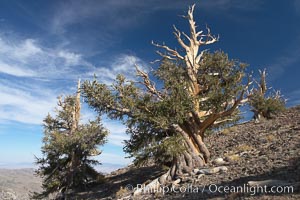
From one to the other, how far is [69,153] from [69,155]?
0.33 metres

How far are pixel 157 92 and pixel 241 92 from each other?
4639mm

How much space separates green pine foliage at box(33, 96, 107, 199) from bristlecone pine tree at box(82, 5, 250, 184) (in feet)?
17.7

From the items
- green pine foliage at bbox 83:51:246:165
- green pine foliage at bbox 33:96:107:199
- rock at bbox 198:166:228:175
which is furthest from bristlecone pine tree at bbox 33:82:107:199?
rock at bbox 198:166:228:175

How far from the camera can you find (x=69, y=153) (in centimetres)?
1989

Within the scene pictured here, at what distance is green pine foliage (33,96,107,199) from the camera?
19.6 meters

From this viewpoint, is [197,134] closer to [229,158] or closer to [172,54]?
[229,158]

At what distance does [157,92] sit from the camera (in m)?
16.7

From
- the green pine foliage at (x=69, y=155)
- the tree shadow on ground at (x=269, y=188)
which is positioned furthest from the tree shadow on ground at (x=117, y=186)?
the tree shadow on ground at (x=269, y=188)

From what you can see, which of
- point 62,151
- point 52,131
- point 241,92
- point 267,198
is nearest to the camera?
point 267,198

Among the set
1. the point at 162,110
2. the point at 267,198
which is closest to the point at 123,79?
the point at 162,110

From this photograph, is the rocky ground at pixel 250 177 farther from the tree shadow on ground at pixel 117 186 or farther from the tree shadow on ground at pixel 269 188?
the tree shadow on ground at pixel 117 186

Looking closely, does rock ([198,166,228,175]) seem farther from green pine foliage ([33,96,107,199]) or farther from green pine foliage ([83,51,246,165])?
green pine foliage ([33,96,107,199])

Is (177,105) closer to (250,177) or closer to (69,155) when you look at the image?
(250,177)

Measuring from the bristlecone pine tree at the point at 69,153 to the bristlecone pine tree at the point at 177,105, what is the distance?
5.43 meters
